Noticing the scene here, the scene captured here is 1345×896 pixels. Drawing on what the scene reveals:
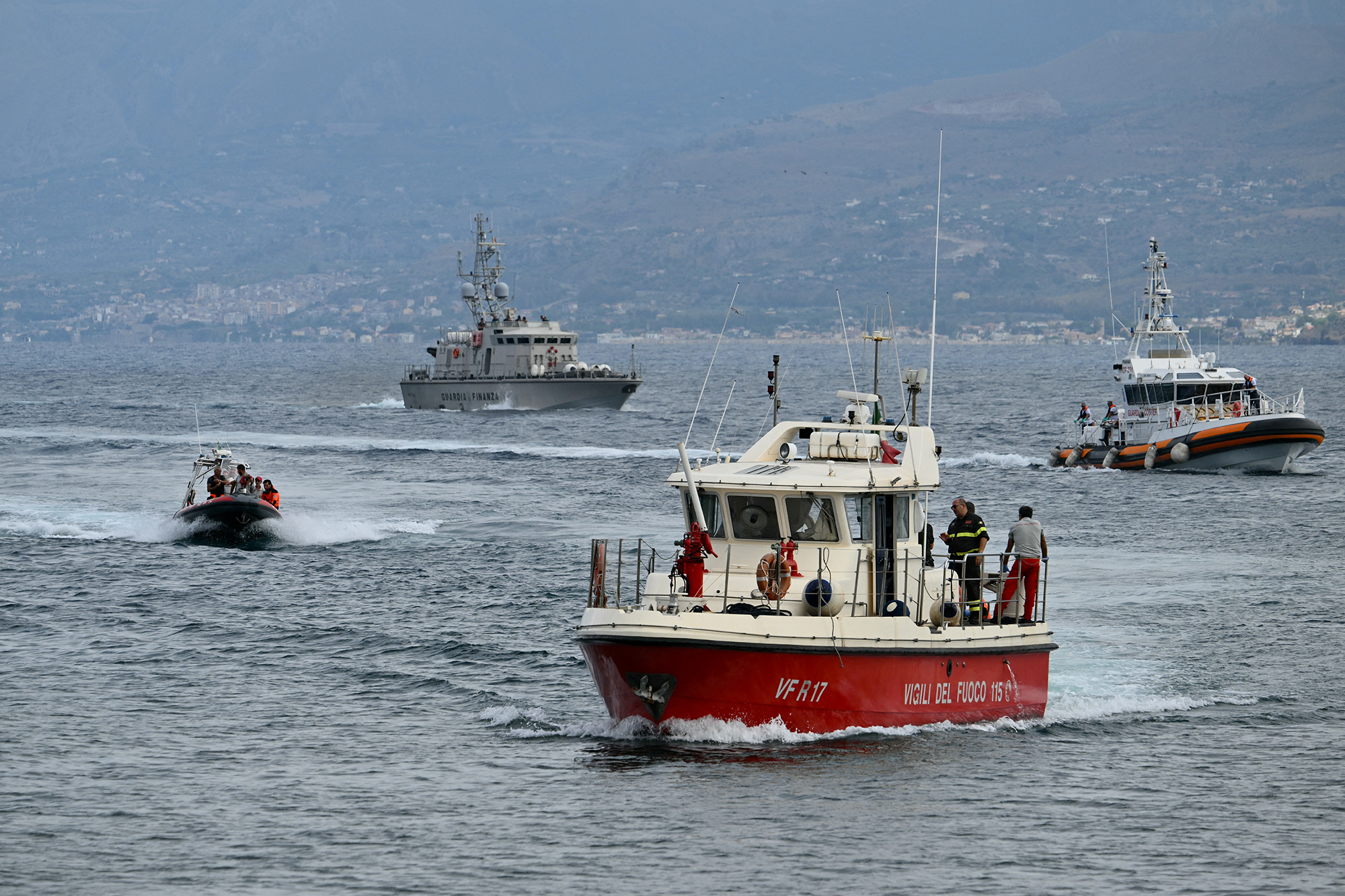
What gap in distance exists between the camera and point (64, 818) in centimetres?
1858

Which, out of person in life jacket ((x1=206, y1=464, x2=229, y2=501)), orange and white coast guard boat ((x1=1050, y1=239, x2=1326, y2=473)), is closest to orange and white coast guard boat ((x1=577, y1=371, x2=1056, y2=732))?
person in life jacket ((x1=206, y1=464, x2=229, y2=501))

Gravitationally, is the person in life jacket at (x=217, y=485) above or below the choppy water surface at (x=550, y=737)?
above

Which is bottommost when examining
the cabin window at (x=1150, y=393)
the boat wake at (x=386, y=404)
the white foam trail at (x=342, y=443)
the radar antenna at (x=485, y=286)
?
the white foam trail at (x=342, y=443)

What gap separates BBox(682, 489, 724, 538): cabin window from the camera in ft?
70.0

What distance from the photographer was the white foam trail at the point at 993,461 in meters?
64.0

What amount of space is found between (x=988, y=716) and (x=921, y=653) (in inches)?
78.2

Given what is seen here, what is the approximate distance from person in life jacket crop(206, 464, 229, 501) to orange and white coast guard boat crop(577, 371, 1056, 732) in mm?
23184

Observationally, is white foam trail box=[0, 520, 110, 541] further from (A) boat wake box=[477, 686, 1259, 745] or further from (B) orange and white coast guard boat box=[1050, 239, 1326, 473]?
(B) orange and white coast guard boat box=[1050, 239, 1326, 473]

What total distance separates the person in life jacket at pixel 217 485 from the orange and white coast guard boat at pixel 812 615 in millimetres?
23184

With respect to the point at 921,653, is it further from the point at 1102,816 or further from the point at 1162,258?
the point at 1162,258

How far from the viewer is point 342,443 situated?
261 feet

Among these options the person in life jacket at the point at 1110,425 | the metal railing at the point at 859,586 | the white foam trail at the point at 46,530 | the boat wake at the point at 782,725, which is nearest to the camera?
the boat wake at the point at 782,725

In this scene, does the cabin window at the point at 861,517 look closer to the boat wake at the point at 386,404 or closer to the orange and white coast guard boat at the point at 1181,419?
the orange and white coast guard boat at the point at 1181,419

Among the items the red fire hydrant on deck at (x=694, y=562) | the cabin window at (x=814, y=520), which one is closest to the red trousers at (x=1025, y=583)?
the cabin window at (x=814, y=520)
